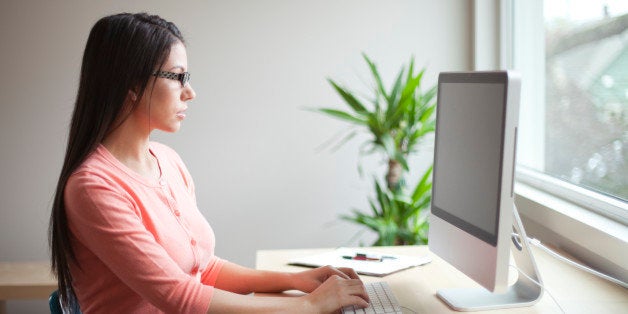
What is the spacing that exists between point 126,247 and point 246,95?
Answer: 2.16 m

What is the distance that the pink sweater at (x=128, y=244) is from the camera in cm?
156

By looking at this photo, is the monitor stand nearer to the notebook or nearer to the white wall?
the notebook

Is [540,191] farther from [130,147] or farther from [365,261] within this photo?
[130,147]

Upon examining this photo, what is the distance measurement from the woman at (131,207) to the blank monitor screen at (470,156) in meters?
0.31

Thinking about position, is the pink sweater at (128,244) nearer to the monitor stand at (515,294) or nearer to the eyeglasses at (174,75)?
the eyeglasses at (174,75)

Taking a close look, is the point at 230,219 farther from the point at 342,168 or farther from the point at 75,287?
the point at 75,287

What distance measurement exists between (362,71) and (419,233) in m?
0.95

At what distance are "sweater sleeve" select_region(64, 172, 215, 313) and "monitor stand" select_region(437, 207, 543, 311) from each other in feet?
1.96

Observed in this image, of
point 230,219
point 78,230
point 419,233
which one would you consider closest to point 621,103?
point 419,233

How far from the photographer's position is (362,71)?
12.1 feet

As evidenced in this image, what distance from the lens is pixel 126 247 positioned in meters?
1.56

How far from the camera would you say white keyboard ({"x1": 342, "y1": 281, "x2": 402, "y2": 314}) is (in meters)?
1.66

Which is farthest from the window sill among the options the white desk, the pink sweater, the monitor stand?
the white desk

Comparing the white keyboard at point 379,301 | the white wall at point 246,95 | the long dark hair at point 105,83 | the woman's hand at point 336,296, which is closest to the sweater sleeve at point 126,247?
the long dark hair at point 105,83
